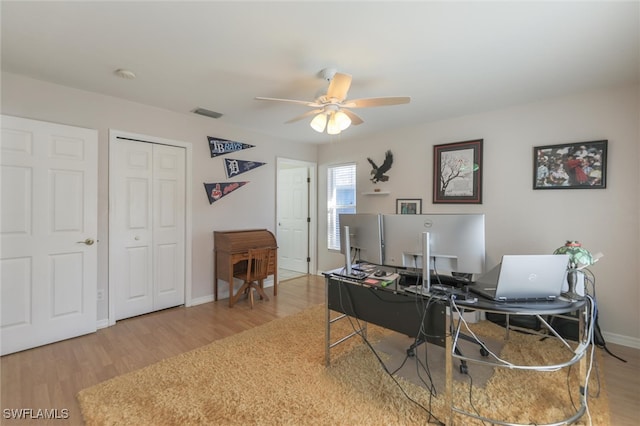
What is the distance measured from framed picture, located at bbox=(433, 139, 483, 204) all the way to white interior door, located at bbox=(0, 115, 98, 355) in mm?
3920

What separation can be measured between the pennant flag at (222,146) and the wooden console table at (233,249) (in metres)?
1.09

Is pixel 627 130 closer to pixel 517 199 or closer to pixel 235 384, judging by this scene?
pixel 517 199

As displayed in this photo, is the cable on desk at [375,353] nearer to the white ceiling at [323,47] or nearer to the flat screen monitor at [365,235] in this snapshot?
the flat screen monitor at [365,235]

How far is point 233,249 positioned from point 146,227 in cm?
101

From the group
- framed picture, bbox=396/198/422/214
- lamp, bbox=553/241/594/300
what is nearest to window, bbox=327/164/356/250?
framed picture, bbox=396/198/422/214

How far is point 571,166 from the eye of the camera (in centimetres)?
286

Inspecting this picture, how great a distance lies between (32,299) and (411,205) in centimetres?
422

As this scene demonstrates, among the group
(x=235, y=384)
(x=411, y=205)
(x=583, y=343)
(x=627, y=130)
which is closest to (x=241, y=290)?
(x=235, y=384)

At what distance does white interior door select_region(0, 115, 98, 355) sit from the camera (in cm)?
243

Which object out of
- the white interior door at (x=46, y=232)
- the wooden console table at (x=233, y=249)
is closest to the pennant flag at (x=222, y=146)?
the wooden console table at (x=233, y=249)

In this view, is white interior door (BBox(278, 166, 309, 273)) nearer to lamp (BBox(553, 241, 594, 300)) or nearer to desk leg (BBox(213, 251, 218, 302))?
desk leg (BBox(213, 251, 218, 302))

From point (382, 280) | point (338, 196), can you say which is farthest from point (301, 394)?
point (338, 196)

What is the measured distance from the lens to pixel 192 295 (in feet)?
12.1

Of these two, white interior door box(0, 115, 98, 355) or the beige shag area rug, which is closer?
the beige shag area rug
